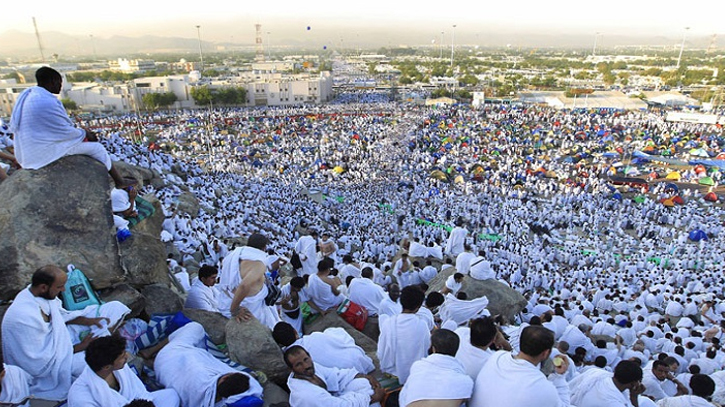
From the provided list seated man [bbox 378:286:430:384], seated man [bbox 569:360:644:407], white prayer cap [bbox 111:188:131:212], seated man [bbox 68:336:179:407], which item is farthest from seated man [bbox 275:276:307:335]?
seated man [bbox 569:360:644:407]

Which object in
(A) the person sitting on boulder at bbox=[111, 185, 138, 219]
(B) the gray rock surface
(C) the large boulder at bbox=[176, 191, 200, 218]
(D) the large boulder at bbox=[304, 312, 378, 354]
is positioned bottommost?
(C) the large boulder at bbox=[176, 191, 200, 218]

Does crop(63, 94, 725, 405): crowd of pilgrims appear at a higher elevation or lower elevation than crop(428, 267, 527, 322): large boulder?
lower

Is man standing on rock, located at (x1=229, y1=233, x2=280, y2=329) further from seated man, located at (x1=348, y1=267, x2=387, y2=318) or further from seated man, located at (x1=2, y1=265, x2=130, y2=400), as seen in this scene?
seated man, located at (x1=348, y1=267, x2=387, y2=318)

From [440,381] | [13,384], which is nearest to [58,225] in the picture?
[13,384]

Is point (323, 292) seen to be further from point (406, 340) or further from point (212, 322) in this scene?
point (406, 340)

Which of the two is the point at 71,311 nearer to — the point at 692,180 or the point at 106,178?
the point at 106,178

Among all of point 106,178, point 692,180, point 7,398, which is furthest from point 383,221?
point 692,180
